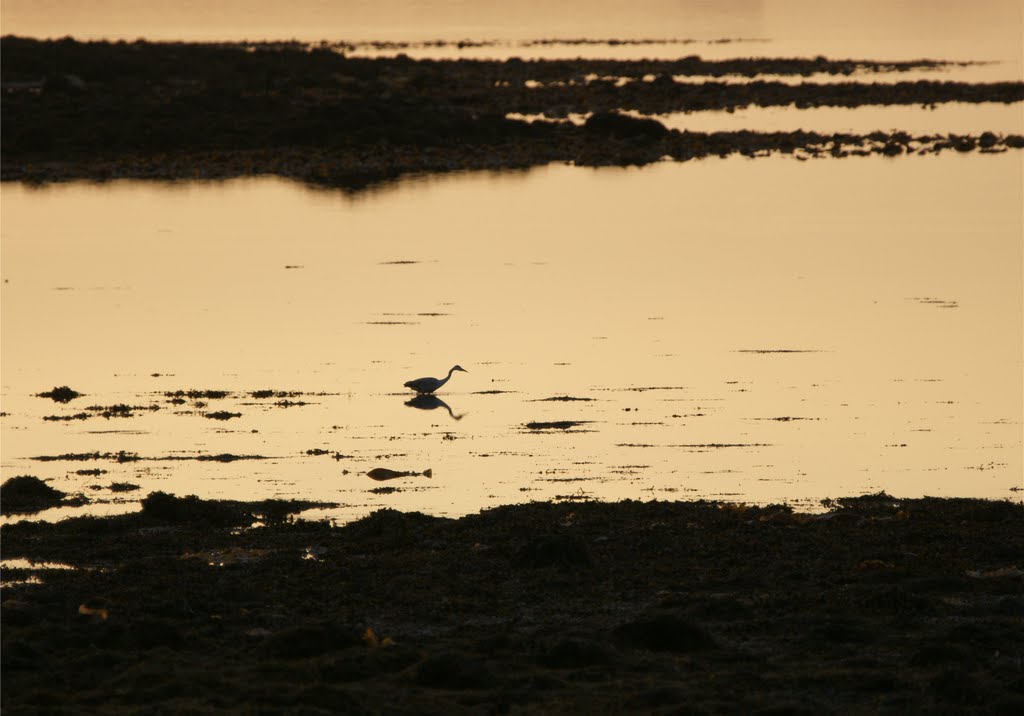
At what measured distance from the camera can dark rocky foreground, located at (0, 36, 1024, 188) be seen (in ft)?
152

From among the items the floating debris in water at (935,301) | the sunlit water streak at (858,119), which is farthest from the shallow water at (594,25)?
the floating debris in water at (935,301)

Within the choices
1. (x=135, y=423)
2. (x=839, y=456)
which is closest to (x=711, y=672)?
(x=839, y=456)

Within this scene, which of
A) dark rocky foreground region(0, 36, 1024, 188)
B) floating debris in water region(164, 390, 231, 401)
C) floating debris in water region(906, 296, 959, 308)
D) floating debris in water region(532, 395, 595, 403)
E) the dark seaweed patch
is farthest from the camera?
dark rocky foreground region(0, 36, 1024, 188)

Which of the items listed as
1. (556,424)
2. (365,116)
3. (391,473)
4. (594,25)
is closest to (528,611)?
(391,473)

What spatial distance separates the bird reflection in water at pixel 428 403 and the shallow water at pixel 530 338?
0.57 feet

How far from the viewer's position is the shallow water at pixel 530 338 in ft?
50.9

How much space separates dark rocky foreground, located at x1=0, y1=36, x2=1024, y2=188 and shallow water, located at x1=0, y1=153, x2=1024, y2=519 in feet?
17.4

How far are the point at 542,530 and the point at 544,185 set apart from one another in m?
29.5

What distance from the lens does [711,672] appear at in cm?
970

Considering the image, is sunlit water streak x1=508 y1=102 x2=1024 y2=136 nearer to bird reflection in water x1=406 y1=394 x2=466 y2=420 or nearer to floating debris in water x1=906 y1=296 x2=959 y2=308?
floating debris in water x1=906 y1=296 x2=959 y2=308

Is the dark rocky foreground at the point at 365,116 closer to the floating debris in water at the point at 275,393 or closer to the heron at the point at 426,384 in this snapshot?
the floating debris in water at the point at 275,393

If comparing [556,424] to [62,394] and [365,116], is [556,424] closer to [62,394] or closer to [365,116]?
[62,394]

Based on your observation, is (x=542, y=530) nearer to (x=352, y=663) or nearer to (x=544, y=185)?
(x=352, y=663)

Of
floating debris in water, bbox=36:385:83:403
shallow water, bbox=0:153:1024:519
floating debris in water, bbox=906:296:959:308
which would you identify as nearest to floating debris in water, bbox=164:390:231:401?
shallow water, bbox=0:153:1024:519
